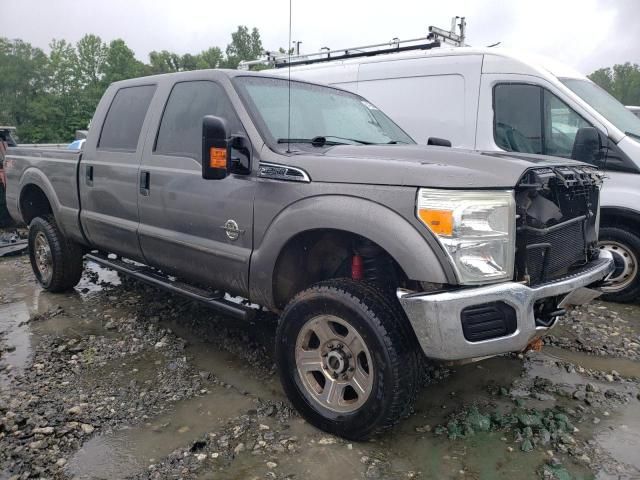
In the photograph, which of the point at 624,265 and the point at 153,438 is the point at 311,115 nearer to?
the point at 153,438

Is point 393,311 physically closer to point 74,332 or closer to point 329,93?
point 329,93

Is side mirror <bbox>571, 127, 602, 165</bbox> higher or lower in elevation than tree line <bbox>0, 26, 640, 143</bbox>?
lower

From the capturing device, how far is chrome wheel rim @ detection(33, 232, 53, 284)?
520 centimetres

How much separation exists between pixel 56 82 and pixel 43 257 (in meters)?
53.4

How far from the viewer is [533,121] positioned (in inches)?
214

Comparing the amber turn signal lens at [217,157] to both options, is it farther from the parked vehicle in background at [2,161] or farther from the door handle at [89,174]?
the parked vehicle in background at [2,161]

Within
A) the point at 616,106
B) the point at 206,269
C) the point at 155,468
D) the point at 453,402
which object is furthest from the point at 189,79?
the point at 616,106

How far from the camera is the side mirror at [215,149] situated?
9.29ft

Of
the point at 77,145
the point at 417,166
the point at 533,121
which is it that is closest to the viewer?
the point at 417,166

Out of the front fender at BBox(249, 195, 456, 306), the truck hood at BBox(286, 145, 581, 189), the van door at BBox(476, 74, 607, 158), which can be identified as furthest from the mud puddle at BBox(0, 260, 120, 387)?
the van door at BBox(476, 74, 607, 158)

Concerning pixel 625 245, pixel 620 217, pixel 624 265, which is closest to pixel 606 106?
pixel 620 217

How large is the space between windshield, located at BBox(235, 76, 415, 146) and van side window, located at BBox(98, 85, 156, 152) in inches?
42.8

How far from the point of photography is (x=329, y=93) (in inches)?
155

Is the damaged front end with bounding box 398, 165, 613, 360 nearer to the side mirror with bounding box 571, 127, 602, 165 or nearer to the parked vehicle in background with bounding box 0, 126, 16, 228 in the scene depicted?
the side mirror with bounding box 571, 127, 602, 165
